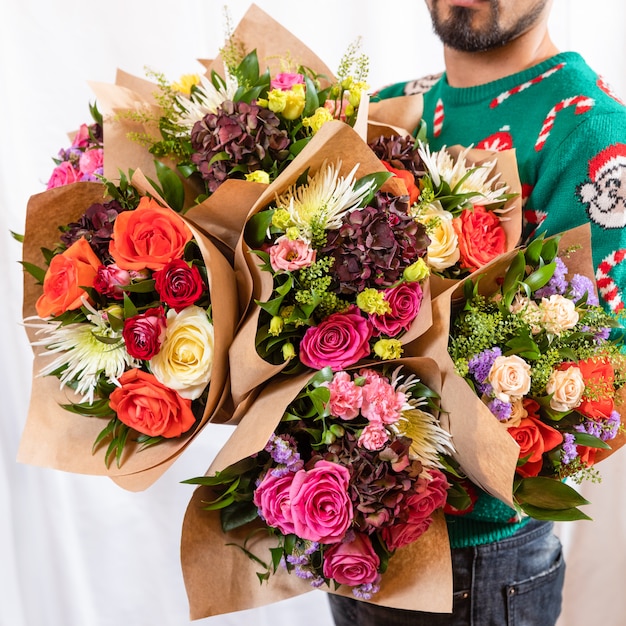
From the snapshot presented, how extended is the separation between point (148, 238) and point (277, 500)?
346mm

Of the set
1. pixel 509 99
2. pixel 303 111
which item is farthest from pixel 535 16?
pixel 303 111

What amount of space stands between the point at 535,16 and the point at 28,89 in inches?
46.0

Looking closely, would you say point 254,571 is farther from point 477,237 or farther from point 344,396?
point 477,237

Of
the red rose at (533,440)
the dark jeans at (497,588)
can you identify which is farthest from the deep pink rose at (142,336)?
the dark jeans at (497,588)

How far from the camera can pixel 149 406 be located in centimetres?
81

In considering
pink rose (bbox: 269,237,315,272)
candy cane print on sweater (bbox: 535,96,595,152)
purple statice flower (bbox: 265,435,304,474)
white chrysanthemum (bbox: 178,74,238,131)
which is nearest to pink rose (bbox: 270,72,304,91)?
white chrysanthemum (bbox: 178,74,238,131)

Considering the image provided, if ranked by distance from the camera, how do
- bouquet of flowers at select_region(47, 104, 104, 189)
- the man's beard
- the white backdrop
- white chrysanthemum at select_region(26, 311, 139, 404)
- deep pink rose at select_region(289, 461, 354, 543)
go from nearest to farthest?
deep pink rose at select_region(289, 461, 354, 543), white chrysanthemum at select_region(26, 311, 139, 404), bouquet of flowers at select_region(47, 104, 104, 189), the man's beard, the white backdrop

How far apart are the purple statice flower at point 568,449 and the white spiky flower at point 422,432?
154 millimetres

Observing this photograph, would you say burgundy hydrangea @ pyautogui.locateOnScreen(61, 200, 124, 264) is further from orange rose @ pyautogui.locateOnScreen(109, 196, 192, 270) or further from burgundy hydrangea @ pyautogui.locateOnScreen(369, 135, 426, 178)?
burgundy hydrangea @ pyautogui.locateOnScreen(369, 135, 426, 178)

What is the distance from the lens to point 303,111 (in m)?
0.96

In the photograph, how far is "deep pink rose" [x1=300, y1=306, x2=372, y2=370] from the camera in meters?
0.77

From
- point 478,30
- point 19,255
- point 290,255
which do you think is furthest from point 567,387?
point 19,255

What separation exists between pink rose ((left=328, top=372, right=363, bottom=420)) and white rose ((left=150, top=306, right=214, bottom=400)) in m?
0.16

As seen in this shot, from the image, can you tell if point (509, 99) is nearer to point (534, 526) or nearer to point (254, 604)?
point (534, 526)
